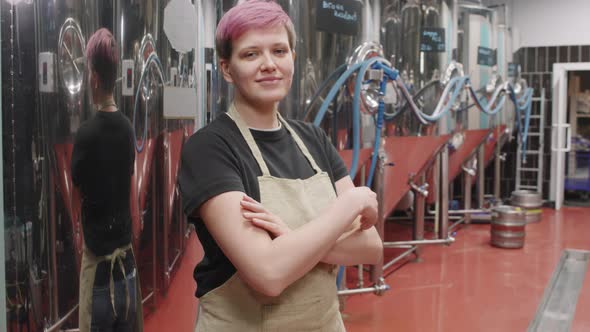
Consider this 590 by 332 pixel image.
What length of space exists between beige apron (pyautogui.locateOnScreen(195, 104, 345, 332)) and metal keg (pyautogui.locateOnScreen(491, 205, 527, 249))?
13.9ft

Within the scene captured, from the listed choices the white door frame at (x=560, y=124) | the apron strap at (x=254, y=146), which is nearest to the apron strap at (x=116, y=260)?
the apron strap at (x=254, y=146)

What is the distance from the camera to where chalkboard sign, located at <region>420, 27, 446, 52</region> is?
3906mm

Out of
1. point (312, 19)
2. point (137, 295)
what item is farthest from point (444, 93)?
point (137, 295)

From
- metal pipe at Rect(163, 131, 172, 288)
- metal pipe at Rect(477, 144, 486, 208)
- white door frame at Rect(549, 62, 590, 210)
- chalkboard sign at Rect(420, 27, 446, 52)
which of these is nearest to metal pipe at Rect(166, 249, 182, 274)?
metal pipe at Rect(163, 131, 172, 288)

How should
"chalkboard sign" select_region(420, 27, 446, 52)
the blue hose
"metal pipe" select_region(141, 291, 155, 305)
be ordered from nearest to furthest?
"metal pipe" select_region(141, 291, 155, 305) → the blue hose → "chalkboard sign" select_region(420, 27, 446, 52)

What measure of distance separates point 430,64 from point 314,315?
3076 millimetres

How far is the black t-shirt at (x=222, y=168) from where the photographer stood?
1091mm

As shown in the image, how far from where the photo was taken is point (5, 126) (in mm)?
1191

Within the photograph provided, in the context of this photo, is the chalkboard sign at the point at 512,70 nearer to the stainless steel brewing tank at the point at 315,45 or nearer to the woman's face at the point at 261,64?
the stainless steel brewing tank at the point at 315,45

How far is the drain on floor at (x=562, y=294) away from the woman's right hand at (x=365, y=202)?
2.32m

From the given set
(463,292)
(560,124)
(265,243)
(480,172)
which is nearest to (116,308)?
(265,243)

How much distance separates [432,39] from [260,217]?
320 cm

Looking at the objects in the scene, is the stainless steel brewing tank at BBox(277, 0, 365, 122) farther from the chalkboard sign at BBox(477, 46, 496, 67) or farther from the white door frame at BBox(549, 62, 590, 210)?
the white door frame at BBox(549, 62, 590, 210)

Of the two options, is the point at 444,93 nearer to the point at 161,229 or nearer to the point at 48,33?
the point at 161,229
